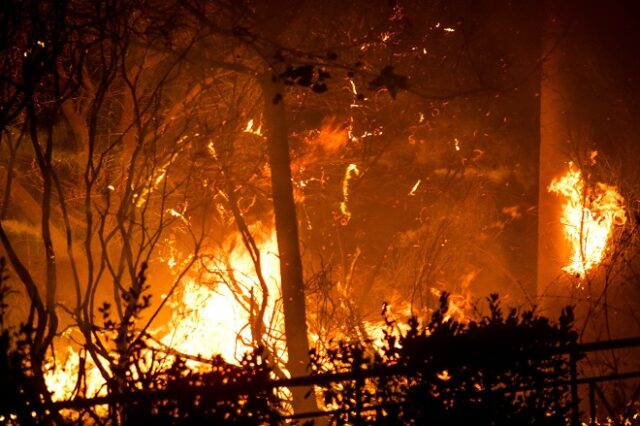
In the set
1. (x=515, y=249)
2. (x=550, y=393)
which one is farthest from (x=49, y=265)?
(x=515, y=249)

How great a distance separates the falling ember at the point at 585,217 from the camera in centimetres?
1070

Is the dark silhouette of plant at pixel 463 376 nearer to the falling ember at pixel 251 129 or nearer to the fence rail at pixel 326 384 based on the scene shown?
the fence rail at pixel 326 384

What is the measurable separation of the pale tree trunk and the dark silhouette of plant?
3.55m

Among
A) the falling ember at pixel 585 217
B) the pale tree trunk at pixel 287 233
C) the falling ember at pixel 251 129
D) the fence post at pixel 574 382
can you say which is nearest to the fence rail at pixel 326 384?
the fence post at pixel 574 382

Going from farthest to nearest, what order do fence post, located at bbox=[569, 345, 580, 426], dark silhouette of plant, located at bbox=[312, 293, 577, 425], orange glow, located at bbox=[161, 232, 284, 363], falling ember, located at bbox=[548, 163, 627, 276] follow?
orange glow, located at bbox=[161, 232, 284, 363], falling ember, located at bbox=[548, 163, 627, 276], fence post, located at bbox=[569, 345, 580, 426], dark silhouette of plant, located at bbox=[312, 293, 577, 425]

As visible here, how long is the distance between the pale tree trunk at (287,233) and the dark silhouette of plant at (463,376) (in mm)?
3552

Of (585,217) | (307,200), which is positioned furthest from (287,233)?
(307,200)

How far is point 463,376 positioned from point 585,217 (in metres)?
7.49

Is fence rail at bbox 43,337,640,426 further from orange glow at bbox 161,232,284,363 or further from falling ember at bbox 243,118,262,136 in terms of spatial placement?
orange glow at bbox 161,232,284,363

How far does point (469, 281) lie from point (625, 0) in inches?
373

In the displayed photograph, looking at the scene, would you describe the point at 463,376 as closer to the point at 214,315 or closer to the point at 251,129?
the point at 251,129

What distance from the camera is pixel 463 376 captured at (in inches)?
171

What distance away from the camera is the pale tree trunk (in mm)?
8109

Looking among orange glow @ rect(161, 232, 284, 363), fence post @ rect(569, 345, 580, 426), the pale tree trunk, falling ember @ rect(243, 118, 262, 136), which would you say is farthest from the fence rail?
orange glow @ rect(161, 232, 284, 363)
